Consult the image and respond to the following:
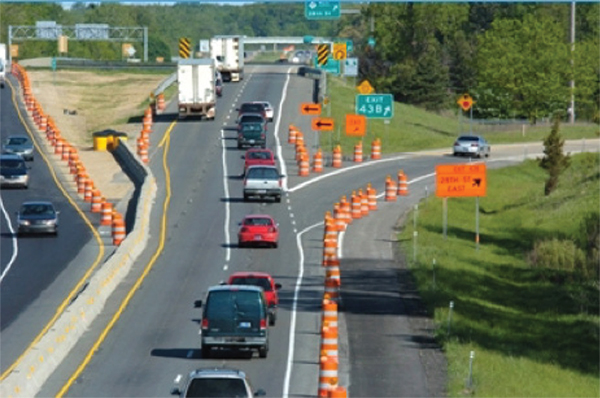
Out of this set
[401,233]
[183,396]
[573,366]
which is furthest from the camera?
[401,233]

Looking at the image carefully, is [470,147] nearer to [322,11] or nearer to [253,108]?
[322,11]

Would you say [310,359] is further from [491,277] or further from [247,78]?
[247,78]

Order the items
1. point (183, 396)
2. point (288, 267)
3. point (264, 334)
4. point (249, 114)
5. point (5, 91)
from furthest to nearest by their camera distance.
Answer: point (5, 91) → point (249, 114) → point (288, 267) → point (264, 334) → point (183, 396)

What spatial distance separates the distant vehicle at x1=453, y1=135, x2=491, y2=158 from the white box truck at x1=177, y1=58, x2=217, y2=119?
1490cm

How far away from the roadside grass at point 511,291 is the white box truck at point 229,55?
3245 cm

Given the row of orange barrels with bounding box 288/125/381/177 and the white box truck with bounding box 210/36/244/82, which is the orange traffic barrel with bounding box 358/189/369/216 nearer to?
the row of orange barrels with bounding box 288/125/381/177

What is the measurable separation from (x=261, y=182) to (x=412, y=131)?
3675 centimetres

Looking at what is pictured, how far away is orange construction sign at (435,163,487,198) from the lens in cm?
5491

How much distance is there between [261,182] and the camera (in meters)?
68.4

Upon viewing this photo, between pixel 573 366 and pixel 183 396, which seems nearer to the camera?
pixel 183 396

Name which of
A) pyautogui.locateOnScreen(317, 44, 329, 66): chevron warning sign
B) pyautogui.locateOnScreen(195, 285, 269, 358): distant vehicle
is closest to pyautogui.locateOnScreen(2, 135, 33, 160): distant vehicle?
pyautogui.locateOnScreen(317, 44, 329, 66): chevron warning sign

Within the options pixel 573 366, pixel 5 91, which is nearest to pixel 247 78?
pixel 5 91

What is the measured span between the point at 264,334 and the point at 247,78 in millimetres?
89484

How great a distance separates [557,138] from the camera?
268 feet
